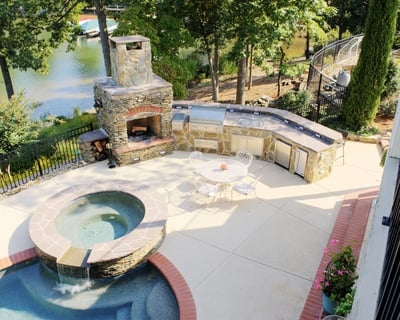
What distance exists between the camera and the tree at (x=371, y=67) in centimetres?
1198

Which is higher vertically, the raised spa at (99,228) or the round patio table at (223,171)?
the round patio table at (223,171)

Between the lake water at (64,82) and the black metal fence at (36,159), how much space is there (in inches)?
316

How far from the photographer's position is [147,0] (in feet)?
50.3

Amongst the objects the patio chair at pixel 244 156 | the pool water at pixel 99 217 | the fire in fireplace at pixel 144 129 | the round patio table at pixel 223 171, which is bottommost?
the pool water at pixel 99 217

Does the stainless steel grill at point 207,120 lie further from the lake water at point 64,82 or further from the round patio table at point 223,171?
the lake water at point 64,82

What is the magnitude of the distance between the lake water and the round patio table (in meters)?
12.8

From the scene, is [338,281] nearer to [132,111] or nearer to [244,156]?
[244,156]

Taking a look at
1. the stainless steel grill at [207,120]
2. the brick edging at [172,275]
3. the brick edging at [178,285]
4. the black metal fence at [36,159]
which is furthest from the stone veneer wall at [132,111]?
the brick edging at [178,285]

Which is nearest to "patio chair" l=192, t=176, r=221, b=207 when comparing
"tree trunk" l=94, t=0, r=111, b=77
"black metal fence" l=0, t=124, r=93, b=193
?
"black metal fence" l=0, t=124, r=93, b=193

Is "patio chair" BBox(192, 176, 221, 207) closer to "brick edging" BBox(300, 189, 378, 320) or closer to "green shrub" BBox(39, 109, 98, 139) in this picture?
"brick edging" BBox(300, 189, 378, 320)

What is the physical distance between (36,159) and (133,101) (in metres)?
3.39

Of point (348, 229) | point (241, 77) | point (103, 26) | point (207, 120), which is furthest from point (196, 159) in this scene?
point (103, 26)

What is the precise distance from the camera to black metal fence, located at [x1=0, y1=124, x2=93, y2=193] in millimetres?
11264

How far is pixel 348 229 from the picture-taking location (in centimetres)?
849
